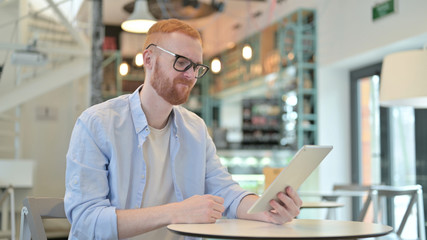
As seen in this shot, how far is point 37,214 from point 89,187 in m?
0.27

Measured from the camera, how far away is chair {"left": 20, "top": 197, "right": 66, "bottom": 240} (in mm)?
1679

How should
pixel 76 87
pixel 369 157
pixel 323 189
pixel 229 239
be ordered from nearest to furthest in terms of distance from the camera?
1. pixel 229 239
2. pixel 369 157
3. pixel 323 189
4. pixel 76 87

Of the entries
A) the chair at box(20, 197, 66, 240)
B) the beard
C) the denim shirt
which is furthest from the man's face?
the chair at box(20, 197, 66, 240)

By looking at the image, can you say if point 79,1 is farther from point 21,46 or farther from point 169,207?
point 169,207

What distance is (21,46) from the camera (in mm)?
5637

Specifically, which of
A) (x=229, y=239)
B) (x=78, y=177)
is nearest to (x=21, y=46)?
(x=78, y=177)

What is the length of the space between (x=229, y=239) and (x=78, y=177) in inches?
20.7

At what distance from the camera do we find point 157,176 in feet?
5.81

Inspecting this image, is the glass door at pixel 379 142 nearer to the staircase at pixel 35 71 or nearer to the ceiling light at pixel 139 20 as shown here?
the ceiling light at pixel 139 20

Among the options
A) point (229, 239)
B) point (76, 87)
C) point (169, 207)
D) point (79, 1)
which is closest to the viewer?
point (229, 239)

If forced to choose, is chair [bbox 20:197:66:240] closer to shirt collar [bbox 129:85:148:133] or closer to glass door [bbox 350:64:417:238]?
shirt collar [bbox 129:85:148:133]

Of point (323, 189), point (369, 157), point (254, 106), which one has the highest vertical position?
point (254, 106)

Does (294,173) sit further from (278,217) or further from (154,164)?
(154,164)

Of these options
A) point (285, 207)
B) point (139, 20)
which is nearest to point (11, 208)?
point (139, 20)
